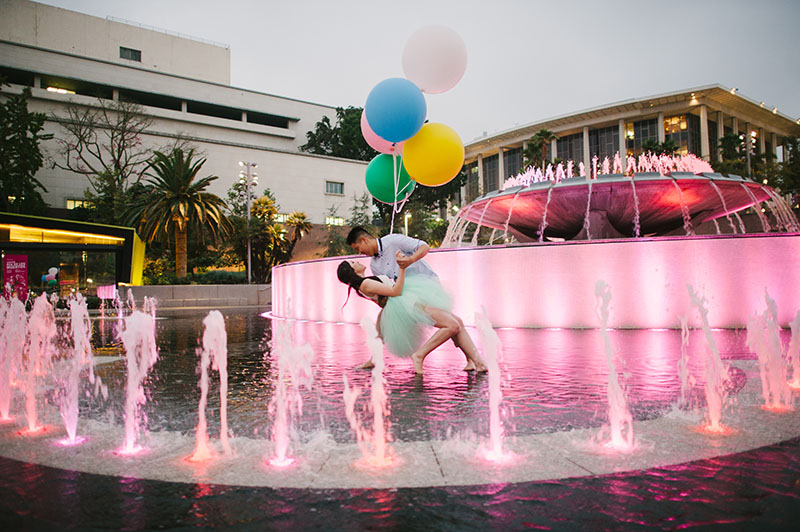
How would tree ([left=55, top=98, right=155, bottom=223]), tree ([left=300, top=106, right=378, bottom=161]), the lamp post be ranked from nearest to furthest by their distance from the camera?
1. the lamp post
2. tree ([left=55, top=98, right=155, bottom=223])
3. tree ([left=300, top=106, right=378, bottom=161])

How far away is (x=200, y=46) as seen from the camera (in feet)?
177

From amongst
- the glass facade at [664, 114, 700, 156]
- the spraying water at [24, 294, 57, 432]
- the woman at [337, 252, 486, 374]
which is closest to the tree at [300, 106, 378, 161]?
the glass facade at [664, 114, 700, 156]

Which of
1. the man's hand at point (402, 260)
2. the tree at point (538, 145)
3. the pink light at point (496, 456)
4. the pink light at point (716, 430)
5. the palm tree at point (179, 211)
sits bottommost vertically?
the pink light at point (716, 430)

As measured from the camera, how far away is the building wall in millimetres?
46656

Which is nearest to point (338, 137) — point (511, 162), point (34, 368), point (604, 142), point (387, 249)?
point (511, 162)

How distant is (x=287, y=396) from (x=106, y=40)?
57.6 meters

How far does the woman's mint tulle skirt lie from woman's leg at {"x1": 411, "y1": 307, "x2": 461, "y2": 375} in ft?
0.16

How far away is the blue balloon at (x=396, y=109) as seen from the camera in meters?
6.12

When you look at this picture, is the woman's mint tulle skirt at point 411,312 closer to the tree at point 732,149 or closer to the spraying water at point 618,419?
the spraying water at point 618,419

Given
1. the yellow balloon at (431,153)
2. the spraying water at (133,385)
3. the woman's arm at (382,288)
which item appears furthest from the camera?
the yellow balloon at (431,153)

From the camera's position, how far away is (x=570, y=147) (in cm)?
7400

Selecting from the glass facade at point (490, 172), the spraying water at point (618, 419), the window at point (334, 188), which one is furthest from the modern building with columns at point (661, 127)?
the spraying water at point (618, 419)

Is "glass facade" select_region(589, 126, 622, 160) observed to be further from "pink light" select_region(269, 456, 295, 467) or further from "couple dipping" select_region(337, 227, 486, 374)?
"pink light" select_region(269, 456, 295, 467)

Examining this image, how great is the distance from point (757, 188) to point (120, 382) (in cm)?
1428
